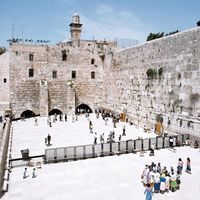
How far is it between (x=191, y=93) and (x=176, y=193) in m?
7.77

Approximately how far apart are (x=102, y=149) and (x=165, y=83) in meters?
7.50

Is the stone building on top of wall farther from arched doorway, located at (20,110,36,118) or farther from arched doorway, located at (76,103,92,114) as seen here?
arched doorway, located at (76,103,92,114)

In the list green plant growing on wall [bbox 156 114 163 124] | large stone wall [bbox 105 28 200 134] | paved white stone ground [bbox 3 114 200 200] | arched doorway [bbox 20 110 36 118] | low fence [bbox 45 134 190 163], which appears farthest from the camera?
arched doorway [bbox 20 110 36 118]

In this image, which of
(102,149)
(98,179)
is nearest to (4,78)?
(102,149)

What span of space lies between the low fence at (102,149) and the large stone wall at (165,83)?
87.2 inches

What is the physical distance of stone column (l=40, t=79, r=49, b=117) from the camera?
1106 inches

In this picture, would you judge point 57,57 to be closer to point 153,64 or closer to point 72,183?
point 153,64

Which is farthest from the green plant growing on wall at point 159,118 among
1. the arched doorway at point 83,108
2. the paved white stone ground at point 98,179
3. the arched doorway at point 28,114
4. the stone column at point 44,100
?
the arched doorway at point 28,114

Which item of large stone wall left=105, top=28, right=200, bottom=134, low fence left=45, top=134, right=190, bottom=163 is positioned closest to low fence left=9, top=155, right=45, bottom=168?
low fence left=45, top=134, right=190, bottom=163

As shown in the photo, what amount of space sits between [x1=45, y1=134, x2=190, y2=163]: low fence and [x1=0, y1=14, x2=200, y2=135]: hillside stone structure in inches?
114

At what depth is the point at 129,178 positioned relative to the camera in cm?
1059

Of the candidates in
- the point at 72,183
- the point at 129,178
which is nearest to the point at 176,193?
the point at 129,178

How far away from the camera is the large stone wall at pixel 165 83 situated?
1571 cm

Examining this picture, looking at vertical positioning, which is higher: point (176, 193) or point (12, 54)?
point (12, 54)
